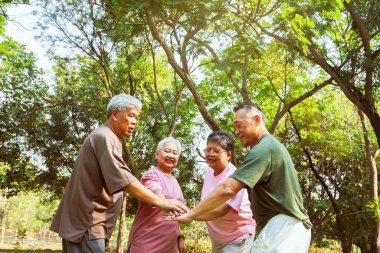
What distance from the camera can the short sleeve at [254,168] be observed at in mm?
2656

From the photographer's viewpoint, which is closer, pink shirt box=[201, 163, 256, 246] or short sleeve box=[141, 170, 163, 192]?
pink shirt box=[201, 163, 256, 246]

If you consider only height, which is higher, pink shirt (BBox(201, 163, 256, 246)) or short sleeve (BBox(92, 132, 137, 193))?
short sleeve (BBox(92, 132, 137, 193))

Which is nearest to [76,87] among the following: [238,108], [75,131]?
[75,131]

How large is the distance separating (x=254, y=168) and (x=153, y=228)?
1448 millimetres

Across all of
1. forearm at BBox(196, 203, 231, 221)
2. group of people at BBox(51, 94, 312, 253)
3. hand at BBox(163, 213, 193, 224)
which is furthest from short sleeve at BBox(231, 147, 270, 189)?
forearm at BBox(196, 203, 231, 221)

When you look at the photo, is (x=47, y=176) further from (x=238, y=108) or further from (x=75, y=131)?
(x=238, y=108)

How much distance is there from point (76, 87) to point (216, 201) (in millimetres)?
19875

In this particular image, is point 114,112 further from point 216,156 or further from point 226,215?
point 226,215

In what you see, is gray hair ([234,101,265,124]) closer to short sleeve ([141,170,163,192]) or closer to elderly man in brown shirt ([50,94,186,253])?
elderly man in brown shirt ([50,94,186,253])

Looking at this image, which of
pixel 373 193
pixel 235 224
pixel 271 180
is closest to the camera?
pixel 271 180

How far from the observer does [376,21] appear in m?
10.5

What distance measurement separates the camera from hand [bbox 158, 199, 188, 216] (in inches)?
137

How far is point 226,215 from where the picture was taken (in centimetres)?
368

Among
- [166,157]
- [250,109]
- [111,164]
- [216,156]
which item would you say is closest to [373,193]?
[216,156]
